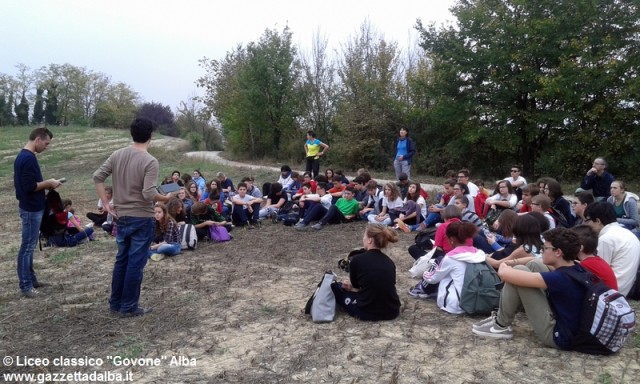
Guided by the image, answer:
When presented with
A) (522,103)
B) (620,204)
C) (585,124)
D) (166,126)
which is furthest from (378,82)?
(166,126)

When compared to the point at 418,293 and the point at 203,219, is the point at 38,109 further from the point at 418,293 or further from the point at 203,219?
the point at 418,293

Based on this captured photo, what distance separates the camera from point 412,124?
20.2m

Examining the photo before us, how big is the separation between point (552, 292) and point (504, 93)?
1321 centimetres

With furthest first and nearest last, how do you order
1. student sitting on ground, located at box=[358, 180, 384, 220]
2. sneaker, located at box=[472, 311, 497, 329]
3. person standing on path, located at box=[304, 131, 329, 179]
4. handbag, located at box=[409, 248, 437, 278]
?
person standing on path, located at box=[304, 131, 329, 179]
student sitting on ground, located at box=[358, 180, 384, 220]
handbag, located at box=[409, 248, 437, 278]
sneaker, located at box=[472, 311, 497, 329]

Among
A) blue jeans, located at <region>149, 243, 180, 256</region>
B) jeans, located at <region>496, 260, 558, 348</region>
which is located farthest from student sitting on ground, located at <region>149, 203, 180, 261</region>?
jeans, located at <region>496, 260, 558, 348</region>

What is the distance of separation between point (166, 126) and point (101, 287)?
54.2m

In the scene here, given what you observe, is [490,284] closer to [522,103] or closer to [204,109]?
[522,103]

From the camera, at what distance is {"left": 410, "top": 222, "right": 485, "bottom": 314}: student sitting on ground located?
481 centimetres

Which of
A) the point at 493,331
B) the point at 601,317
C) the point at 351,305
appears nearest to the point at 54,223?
the point at 351,305

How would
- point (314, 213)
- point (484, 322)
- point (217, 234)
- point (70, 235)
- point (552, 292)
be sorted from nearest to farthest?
point (552, 292) < point (484, 322) < point (70, 235) < point (217, 234) < point (314, 213)

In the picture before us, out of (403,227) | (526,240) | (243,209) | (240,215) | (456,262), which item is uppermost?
(526,240)

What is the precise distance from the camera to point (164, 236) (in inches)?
301

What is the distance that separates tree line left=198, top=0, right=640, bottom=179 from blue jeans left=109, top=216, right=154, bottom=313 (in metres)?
12.8

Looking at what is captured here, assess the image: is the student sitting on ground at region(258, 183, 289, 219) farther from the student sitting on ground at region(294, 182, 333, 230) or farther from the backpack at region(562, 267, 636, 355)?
the backpack at region(562, 267, 636, 355)
